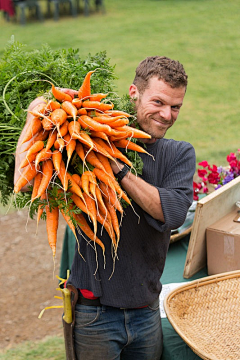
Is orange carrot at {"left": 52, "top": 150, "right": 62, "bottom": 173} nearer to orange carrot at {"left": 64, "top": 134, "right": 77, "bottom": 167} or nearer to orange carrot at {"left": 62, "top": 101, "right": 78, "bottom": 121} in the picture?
orange carrot at {"left": 64, "top": 134, "right": 77, "bottom": 167}

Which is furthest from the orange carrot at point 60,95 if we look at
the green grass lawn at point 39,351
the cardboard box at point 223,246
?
the green grass lawn at point 39,351

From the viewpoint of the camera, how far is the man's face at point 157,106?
85.6 inches

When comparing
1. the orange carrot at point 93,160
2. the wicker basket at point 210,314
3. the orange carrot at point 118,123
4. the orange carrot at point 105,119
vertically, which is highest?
the orange carrot at point 105,119

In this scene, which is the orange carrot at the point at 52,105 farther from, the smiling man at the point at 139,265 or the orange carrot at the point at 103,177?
the smiling man at the point at 139,265

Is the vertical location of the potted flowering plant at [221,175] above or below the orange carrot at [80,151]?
below

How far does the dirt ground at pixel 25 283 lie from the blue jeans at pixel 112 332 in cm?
133

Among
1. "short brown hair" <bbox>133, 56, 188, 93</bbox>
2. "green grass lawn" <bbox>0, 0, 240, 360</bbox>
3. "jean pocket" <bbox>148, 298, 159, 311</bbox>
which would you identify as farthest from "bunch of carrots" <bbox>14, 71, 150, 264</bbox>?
"green grass lawn" <bbox>0, 0, 240, 360</bbox>

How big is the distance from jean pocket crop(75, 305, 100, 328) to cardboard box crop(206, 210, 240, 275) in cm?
89

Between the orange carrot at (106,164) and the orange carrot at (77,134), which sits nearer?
the orange carrot at (77,134)

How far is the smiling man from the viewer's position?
7.26 ft

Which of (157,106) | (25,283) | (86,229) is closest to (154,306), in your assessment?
(86,229)

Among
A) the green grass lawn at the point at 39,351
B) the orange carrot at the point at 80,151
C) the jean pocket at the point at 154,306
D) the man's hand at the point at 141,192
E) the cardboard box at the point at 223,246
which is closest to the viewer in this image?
the orange carrot at the point at 80,151

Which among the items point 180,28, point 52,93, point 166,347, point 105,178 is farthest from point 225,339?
point 180,28

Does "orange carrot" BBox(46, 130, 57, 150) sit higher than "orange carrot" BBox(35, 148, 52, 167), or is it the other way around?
"orange carrot" BBox(46, 130, 57, 150)
